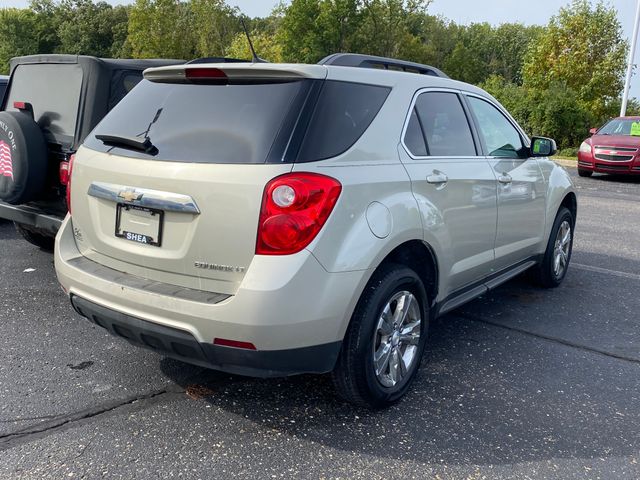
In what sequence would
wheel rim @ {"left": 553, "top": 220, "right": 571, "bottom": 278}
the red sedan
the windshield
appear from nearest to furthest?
wheel rim @ {"left": 553, "top": 220, "right": 571, "bottom": 278}, the red sedan, the windshield

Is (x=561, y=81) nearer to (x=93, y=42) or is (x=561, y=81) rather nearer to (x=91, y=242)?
(x=91, y=242)

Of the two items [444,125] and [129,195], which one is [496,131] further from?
[129,195]

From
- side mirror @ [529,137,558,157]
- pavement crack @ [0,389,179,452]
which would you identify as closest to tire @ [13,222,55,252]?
pavement crack @ [0,389,179,452]

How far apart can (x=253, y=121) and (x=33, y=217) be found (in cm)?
293

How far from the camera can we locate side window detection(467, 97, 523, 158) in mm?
→ 4355

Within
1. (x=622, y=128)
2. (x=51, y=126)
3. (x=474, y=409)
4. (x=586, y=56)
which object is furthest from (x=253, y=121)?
(x=586, y=56)

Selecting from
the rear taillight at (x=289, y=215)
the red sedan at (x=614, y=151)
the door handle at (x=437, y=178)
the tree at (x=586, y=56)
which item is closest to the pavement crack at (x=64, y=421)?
the rear taillight at (x=289, y=215)

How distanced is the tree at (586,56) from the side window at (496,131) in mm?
23924

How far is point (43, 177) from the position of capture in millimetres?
4871

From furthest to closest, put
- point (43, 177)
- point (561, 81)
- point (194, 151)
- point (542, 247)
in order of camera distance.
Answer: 1. point (561, 81)
2. point (542, 247)
3. point (43, 177)
4. point (194, 151)

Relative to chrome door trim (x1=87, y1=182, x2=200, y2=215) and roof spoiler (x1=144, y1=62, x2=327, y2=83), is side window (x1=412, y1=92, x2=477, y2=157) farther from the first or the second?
chrome door trim (x1=87, y1=182, x2=200, y2=215)

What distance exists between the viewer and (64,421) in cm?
308

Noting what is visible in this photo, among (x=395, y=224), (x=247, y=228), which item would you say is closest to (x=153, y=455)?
(x=247, y=228)

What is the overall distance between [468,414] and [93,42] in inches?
3065
